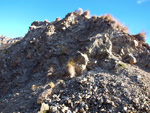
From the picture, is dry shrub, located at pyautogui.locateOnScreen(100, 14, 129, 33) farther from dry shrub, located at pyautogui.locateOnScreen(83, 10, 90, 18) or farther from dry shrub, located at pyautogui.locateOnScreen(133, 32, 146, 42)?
dry shrub, located at pyautogui.locateOnScreen(83, 10, 90, 18)

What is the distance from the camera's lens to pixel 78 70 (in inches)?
277

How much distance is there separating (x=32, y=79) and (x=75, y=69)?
2.87 m

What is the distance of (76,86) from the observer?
5523 mm

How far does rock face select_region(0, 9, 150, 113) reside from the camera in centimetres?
477

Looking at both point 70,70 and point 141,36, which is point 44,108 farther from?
point 141,36

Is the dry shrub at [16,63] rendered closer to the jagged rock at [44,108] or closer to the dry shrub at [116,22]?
the jagged rock at [44,108]

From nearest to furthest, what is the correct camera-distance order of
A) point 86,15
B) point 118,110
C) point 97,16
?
point 118,110 → point 97,16 → point 86,15

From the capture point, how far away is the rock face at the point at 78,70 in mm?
4770

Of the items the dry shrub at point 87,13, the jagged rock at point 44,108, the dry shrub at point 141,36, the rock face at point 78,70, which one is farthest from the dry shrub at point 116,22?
the jagged rock at point 44,108

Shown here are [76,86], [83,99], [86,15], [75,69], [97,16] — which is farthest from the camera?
[86,15]

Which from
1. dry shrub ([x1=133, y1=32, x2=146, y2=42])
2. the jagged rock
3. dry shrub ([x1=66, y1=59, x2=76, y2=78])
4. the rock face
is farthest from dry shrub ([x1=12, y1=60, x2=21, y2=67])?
dry shrub ([x1=133, y1=32, x2=146, y2=42])

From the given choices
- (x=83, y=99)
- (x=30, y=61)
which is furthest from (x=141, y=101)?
(x=30, y=61)

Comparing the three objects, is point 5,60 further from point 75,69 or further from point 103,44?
point 103,44

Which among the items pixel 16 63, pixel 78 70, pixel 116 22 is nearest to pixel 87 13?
pixel 116 22
